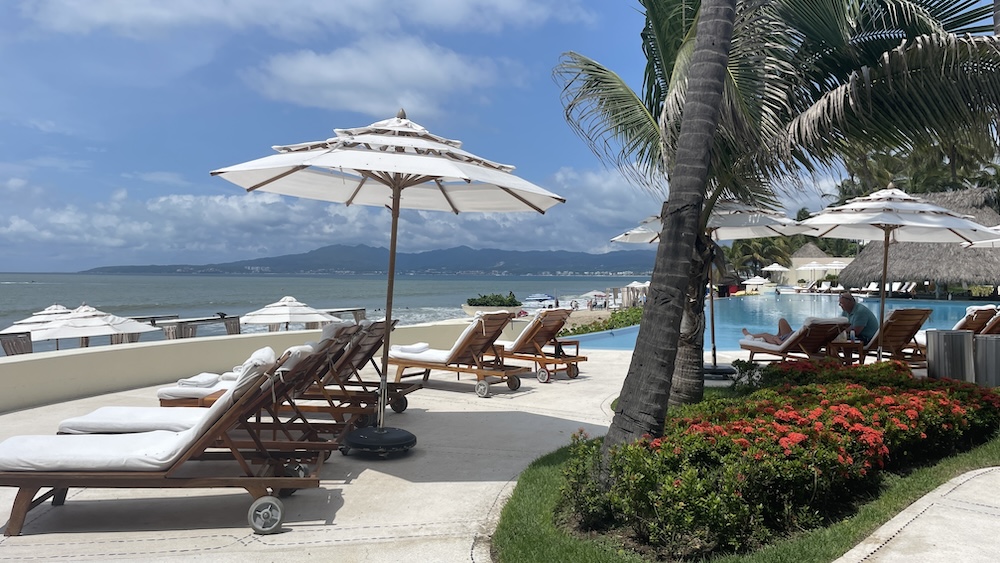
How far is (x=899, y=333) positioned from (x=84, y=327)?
13.0m

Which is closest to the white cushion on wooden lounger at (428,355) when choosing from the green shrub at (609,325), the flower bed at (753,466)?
the flower bed at (753,466)

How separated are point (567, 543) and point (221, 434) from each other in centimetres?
198

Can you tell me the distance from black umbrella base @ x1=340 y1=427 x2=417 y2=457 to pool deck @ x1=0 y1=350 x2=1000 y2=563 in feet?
0.29

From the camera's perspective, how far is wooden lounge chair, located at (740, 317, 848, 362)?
350 inches

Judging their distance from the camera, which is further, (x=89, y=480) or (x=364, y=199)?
(x=364, y=199)

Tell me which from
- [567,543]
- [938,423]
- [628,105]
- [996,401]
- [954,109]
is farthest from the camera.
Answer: [628,105]

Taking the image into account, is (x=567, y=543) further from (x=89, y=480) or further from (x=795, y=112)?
(x=795, y=112)

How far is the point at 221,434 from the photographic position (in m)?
3.73

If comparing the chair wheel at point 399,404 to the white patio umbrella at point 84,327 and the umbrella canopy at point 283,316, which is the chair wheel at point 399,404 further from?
the white patio umbrella at point 84,327

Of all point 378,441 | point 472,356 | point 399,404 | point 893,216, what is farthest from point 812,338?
point 378,441

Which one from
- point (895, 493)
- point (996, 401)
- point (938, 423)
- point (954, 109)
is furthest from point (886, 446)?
point (954, 109)

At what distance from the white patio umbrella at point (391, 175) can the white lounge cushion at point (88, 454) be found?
159cm

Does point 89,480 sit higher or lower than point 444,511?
higher

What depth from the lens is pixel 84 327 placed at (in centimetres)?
1160
